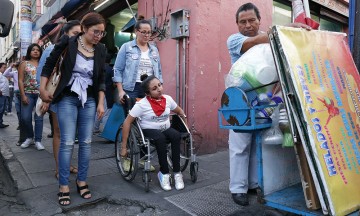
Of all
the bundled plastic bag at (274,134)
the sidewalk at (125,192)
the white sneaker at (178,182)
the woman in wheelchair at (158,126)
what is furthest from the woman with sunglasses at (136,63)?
the bundled plastic bag at (274,134)

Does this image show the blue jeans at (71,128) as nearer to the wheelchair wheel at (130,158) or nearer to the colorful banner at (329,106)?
the wheelchair wheel at (130,158)

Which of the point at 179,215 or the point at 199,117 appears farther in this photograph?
the point at 199,117

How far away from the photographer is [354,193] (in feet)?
6.77

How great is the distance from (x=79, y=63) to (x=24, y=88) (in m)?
2.62

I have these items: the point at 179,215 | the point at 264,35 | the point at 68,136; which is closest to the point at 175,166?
the point at 179,215

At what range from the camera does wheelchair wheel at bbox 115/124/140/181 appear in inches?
132

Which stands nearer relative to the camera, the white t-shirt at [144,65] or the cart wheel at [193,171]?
the cart wheel at [193,171]

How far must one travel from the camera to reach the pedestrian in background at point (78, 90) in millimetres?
2945

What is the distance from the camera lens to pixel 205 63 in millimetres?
4848

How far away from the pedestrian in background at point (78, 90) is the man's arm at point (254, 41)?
1375 mm

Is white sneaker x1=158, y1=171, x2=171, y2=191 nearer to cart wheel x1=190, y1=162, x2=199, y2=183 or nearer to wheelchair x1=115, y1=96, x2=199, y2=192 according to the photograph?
wheelchair x1=115, y1=96, x2=199, y2=192

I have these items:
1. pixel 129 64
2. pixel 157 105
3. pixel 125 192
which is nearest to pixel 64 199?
pixel 125 192

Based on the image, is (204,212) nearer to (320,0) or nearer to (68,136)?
(68,136)

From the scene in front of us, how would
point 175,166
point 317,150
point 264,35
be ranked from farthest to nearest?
point 175,166
point 264,35
point 317,150
